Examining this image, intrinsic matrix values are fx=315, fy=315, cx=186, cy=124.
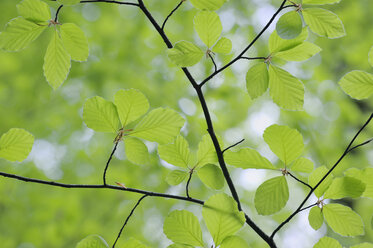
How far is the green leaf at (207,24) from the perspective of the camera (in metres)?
0.44

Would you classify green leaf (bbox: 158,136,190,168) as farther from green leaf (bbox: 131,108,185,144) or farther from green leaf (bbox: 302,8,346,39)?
green leaf (bbox: 302,8,346,39)

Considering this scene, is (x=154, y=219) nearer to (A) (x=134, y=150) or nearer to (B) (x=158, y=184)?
(B) (x=158, y=184)

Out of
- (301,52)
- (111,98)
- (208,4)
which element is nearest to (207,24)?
(208,4)

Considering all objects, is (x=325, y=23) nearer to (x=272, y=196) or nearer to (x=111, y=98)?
(x=272, y=196)

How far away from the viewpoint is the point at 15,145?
46 cm

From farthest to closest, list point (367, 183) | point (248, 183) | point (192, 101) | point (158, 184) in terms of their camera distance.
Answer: point (248, 183), point (192, 101), point (158, 184), point (367, 183)

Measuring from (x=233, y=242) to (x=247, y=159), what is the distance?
0.40 feet

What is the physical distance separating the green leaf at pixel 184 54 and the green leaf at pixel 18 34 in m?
0.20

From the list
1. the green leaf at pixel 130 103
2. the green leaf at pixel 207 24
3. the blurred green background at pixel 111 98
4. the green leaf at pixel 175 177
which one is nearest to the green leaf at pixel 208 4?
the green leaf at pixel 207 24

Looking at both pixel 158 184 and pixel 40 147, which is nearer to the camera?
pixel 158 184

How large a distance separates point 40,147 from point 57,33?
2862mm

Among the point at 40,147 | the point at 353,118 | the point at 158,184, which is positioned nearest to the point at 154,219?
the point at 158,184

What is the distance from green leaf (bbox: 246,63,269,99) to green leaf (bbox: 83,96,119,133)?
0.65 feet

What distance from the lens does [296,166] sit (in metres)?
0.49
